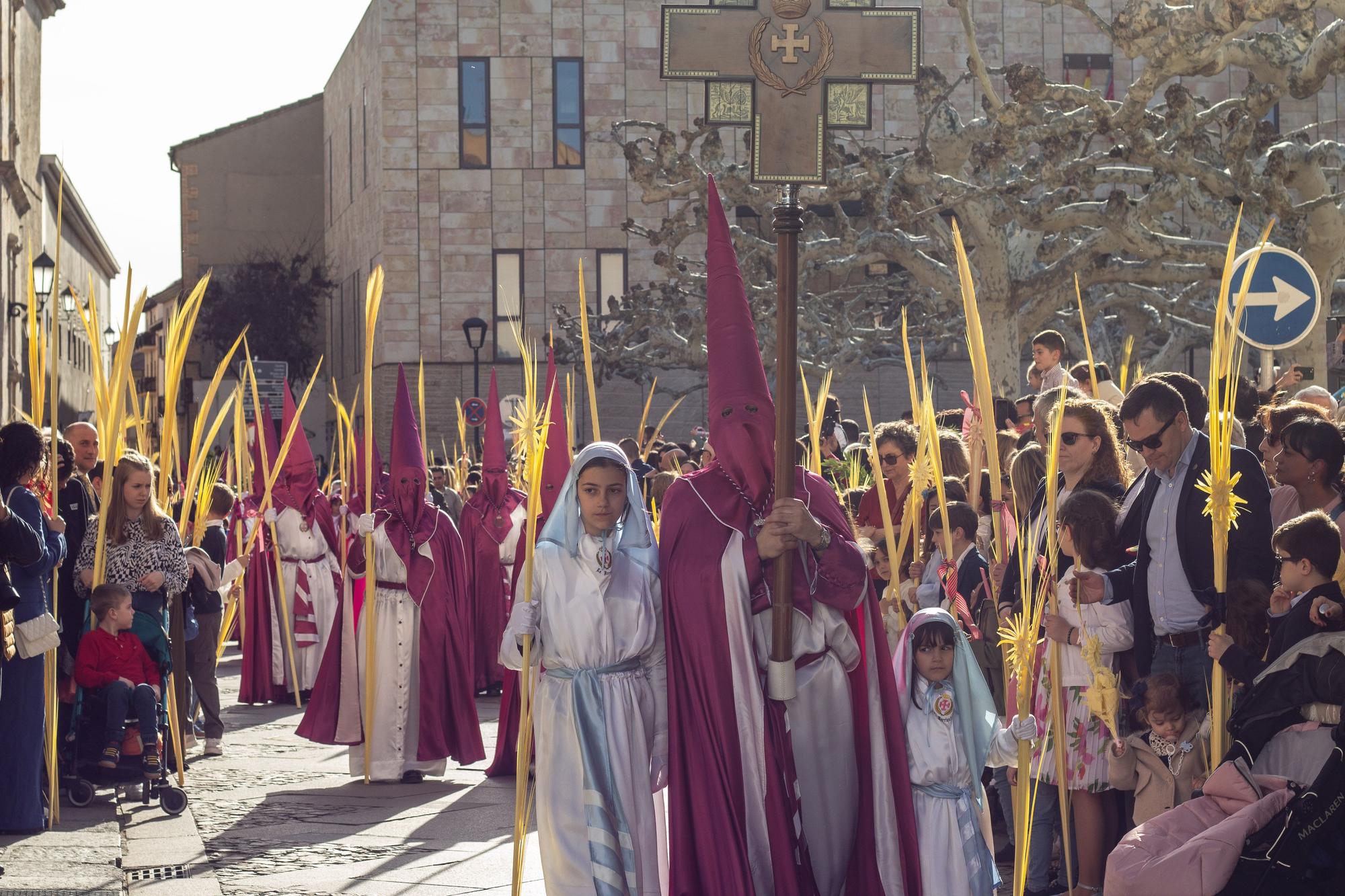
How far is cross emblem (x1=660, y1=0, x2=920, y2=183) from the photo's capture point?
571 cm

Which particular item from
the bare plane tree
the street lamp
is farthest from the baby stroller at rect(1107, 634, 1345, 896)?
the street lamp

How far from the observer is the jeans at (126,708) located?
341 inches

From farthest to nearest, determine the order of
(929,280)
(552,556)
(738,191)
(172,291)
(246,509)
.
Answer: (172,291) < (738,191) < (929,280) < (246,509) < (552,556)

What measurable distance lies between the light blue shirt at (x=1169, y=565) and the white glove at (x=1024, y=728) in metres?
0.77

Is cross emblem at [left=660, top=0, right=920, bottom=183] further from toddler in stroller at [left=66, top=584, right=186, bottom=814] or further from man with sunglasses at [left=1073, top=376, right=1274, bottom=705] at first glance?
toddler in stroller at [left=66, top=584, right=186, bottom=814]

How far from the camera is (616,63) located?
37281 millimetres

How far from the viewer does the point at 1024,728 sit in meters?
5.58

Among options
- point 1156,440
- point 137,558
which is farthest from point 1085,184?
point 1156,440

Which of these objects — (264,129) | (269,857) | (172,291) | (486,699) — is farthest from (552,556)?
(172,291)

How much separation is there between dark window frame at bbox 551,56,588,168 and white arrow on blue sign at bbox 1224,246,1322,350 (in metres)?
29.3

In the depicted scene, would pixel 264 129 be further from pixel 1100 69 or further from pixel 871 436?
pixel 871 436

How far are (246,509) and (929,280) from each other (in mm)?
7909

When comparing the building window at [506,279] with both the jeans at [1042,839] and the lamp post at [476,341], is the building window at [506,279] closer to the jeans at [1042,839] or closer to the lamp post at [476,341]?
the lamp post at [476,341]

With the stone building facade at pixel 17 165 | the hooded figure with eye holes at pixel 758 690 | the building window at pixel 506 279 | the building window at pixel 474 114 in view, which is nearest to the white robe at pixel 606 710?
the hooded figure with eye holes at pixel 758 690
